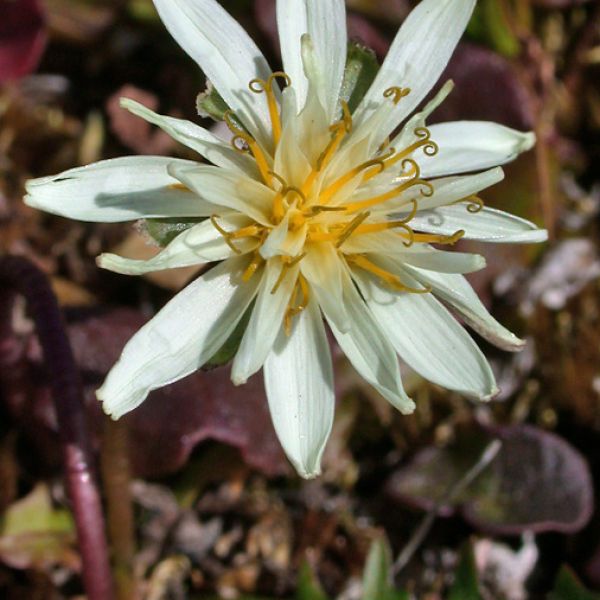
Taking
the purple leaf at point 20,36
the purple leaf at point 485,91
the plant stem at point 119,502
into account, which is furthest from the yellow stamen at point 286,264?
the purple leaf at point 20,36

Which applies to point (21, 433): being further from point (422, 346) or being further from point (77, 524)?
point (422, 346)

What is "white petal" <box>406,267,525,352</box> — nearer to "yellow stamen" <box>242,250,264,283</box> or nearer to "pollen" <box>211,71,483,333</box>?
"pollen" <box>211,71,483,333</box>

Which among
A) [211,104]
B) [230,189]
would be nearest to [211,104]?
[211,104]

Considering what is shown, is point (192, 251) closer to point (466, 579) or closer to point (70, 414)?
point (70, 414)

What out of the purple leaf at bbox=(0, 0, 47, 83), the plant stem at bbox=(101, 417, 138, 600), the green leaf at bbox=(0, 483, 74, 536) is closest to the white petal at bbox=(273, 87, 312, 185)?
the plant stem at bbox=(101, 417, 138, 600)

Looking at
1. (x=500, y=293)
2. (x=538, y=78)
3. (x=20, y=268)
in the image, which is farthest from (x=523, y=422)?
(x=20, y=268)
